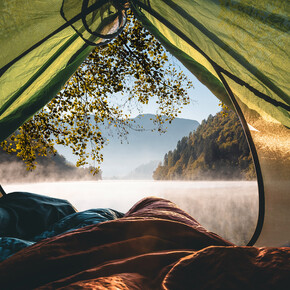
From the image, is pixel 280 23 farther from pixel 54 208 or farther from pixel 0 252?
pixel 54 208

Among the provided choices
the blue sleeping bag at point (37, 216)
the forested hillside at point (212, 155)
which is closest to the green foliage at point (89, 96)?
the blue sleeping bag at point (37, 216)

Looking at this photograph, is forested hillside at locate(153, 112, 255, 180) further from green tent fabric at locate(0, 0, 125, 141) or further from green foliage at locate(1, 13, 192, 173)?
green tent fabric at locate(0, 0, 125, 141)

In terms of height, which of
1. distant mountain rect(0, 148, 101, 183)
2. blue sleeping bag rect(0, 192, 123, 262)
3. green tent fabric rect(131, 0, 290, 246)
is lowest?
distant mountain rect(0, 148, 101, 183)

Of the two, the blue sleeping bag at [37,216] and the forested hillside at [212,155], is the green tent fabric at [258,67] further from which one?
the forested hillside at [212,155]

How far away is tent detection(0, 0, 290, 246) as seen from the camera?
1.01 metres

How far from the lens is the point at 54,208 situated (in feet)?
6.19

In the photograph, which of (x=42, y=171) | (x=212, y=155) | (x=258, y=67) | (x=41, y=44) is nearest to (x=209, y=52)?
(x=258, y=67)

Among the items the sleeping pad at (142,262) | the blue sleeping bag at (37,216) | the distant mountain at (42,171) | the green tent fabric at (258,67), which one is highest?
the green tent fabric at (258,67)

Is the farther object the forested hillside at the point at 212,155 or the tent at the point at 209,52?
the forested hillside at the point at 212,155

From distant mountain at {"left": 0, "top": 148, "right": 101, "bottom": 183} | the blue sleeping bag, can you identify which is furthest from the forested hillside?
the blue sleeping bag

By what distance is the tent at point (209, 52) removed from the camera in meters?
1.01

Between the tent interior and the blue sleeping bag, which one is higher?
the tent interior

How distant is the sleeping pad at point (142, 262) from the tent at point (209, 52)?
2.35ft

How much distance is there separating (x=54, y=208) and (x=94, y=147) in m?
2.43
